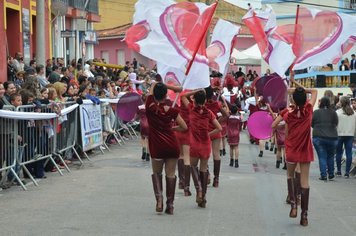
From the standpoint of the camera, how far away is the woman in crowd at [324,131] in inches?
605

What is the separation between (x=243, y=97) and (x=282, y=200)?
18.3 metres

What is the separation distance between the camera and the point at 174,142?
10102 mm

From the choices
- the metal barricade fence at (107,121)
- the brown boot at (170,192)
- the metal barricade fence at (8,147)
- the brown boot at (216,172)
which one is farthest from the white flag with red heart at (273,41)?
the metal barricade fence at (107,121)

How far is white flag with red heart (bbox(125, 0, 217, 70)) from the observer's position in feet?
36.3

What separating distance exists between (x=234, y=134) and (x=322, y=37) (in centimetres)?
596

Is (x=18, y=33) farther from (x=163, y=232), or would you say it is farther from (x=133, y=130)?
(x=163, y=232)

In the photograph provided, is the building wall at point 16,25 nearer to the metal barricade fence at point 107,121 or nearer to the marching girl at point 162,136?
the metal barricade fence at point 107,121

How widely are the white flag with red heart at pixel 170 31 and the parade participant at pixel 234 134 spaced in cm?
571

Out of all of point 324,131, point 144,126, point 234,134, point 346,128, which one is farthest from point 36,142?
point 346,128

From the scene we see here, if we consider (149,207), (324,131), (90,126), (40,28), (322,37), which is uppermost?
(40,28)

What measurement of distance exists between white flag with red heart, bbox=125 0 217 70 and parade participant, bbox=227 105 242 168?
5.71 meters

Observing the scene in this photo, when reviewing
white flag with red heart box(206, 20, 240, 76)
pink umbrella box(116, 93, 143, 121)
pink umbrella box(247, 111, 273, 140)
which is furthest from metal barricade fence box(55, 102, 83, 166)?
pink umbrella box(247, 111, 273, 140)

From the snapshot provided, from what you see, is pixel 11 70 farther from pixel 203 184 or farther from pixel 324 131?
pixel 203 184

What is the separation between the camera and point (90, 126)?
17266 millimetres
